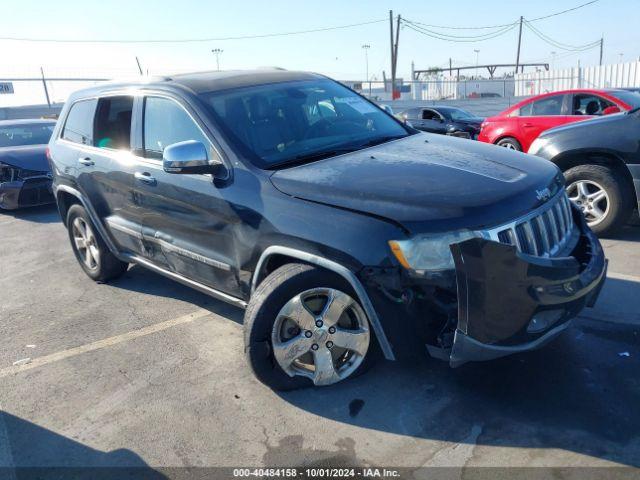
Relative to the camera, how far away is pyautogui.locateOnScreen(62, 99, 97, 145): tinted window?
4.98 m

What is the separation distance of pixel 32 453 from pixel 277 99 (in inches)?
105

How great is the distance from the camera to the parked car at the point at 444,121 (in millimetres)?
15508

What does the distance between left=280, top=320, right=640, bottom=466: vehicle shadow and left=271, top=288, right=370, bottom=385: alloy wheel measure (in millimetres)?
195

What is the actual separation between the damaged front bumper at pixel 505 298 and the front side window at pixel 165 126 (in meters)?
1.88

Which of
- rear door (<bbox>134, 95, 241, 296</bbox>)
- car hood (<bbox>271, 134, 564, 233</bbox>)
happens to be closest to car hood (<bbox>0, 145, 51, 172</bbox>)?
rear door (<bbox>134, 95, 241, 296</bbox>)

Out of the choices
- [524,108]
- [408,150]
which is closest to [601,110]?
[524,108]

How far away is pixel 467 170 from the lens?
3.12 m

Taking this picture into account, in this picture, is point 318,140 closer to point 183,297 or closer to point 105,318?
point 183,297

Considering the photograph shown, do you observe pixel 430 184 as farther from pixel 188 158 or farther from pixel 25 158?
pixel 25 158

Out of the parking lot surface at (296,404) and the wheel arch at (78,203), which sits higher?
the wheel arch at (78,203)

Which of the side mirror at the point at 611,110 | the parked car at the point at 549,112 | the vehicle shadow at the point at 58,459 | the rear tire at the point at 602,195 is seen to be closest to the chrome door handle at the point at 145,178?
the vehicle shadow at the point at 58,459

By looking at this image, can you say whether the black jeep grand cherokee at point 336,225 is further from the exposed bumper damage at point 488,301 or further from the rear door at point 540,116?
the rear door at point 540,116

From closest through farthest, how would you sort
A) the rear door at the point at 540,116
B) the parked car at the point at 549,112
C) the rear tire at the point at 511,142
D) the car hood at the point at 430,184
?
1. the car hood at the point at 430,184
2. the parked car at the point at 549,112
3. the rear door at the point at 540,116
4. the rear tire at the point at 511,142

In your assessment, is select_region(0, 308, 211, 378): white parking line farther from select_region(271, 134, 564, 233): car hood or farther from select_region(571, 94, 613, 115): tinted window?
select_region(571, 94, 613, 115): tinted window
